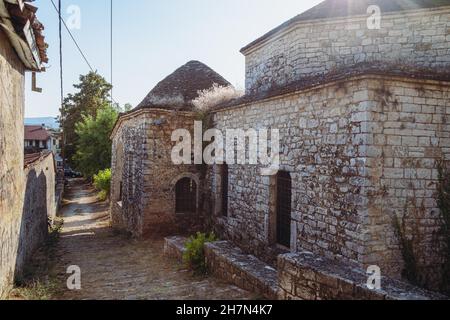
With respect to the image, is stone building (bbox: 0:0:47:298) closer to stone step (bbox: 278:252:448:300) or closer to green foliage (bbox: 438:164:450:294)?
stone step (bbox: 278:252:448:300)

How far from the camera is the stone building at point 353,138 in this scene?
16.9ft

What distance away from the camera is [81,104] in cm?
3538

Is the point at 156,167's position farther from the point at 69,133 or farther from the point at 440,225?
the point at 69,133

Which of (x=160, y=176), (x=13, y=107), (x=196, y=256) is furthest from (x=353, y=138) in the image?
(x=160, y=176)

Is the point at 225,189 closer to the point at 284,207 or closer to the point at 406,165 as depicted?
the point at 284,207

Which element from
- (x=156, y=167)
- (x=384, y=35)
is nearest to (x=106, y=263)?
(x=156, y=167)

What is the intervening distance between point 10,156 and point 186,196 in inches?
235

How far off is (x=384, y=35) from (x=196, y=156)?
6.24 m

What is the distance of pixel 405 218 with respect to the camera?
5285 millimetres

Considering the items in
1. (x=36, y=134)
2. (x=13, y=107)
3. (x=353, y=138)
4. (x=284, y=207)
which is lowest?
(x=284, y=207)

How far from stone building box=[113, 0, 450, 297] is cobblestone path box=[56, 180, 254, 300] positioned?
1771 mm

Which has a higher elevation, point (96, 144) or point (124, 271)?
point (96, 144)

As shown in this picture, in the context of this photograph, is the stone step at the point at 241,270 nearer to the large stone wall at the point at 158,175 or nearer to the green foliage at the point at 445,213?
the green foliage at the point at 445,213

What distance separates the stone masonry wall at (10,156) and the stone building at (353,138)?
4.38 m
